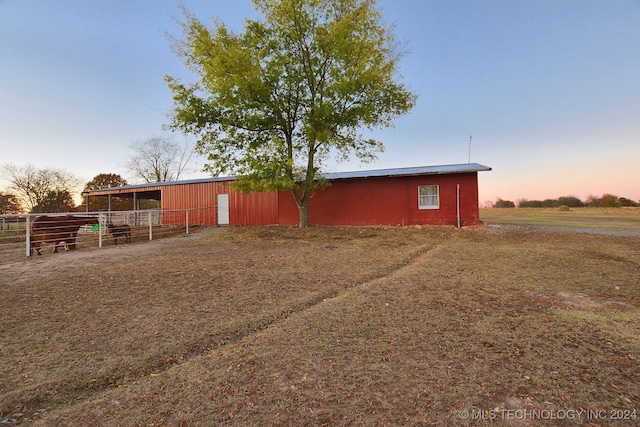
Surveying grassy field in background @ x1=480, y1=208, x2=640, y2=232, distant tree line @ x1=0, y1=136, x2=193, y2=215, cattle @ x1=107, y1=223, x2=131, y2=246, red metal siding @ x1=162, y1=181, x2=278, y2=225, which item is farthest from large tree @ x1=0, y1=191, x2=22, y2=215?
grassy field in background @ x1=480, y1=208, x2=640, y2=232

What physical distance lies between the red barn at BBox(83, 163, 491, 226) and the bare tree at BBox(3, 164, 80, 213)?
22.4 meters

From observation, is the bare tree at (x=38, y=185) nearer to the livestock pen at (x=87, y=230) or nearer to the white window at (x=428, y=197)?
the livestock pen at (x=87, y=230)

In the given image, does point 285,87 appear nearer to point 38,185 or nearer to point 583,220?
point 583,220

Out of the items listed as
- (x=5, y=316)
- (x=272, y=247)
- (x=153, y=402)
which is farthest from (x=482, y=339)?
(x=272, y=247)

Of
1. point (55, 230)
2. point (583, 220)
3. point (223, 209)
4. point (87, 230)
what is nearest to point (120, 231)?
point (55, 230)

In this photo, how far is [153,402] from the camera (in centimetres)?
191

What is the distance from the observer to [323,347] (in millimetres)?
2670

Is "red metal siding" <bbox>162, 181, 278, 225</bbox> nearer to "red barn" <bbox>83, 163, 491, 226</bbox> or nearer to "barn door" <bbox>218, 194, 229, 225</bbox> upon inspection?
"red barn" <bbox>83, 163, 491, 226</bbox>

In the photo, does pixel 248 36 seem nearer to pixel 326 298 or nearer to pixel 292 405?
pixel 326 298

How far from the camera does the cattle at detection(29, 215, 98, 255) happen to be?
29.8 feet

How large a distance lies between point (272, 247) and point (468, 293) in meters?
6.57

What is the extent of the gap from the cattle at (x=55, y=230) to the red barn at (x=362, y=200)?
3412 mm

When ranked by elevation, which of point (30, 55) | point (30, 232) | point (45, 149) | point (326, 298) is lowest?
point (326, 298)

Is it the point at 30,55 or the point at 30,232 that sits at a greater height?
the point at 30,55
